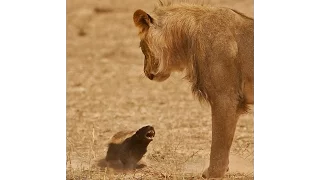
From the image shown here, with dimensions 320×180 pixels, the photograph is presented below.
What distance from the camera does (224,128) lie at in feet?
23.8

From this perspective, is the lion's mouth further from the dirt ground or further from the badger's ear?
the badger's ear

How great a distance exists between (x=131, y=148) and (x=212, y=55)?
1.79 meters

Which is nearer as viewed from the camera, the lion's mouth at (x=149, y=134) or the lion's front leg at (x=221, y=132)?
the lion's front leg at (x=221, y=132)

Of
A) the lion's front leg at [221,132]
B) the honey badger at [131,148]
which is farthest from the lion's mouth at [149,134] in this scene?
the lion's front leg at [221,132]

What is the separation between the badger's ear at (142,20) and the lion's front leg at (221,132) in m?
1.06

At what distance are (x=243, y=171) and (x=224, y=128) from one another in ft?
3.47

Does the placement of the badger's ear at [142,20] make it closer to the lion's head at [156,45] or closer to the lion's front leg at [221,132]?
the lion's head at [156,45]

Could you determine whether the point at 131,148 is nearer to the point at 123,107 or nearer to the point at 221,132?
the point at 221,132

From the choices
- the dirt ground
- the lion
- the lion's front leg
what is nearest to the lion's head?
the lion

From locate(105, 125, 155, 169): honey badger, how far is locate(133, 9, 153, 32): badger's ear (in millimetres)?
1297

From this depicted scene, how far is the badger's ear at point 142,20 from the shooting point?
753cm

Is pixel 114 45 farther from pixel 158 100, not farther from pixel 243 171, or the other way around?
pixel 243 171

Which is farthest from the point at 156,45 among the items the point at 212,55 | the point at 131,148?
the point at 131,148

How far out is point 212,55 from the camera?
7211 mm
